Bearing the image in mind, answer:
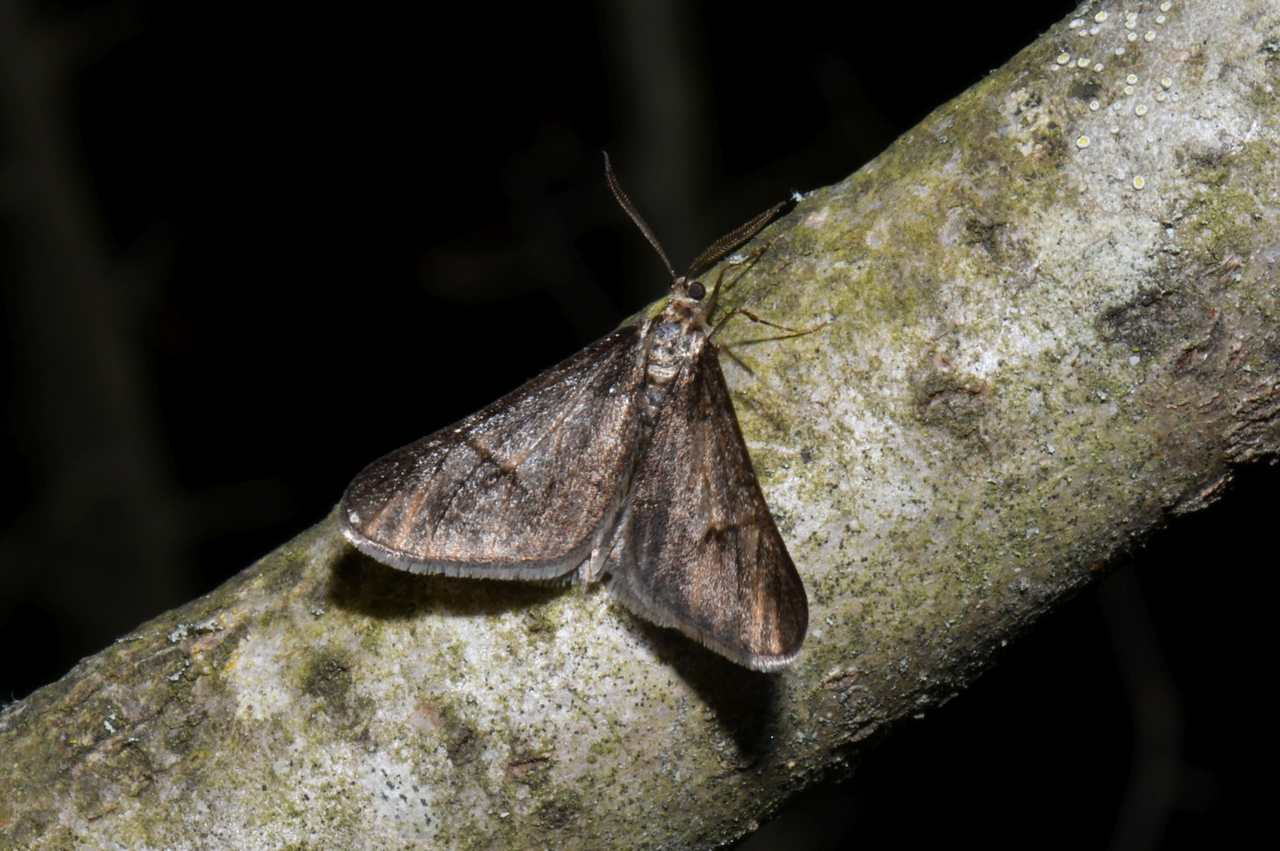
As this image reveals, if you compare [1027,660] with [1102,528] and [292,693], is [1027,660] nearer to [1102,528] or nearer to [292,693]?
[1102,528]

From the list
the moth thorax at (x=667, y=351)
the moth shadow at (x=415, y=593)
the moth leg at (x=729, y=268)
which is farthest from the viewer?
the moth thorax at (x=667, y=351)

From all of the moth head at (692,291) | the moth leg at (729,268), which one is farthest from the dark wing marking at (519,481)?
the moth leg at (729,268)

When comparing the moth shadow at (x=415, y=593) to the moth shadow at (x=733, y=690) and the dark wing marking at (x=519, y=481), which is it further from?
the moth shadow at (x=733, y=690)

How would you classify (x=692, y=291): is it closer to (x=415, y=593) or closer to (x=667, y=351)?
(x=667, y=351)

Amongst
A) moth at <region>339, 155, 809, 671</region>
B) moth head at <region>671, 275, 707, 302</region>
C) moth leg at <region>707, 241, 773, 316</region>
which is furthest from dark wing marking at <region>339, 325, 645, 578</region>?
moth leg at <region>707, 241, 773, 316</region>

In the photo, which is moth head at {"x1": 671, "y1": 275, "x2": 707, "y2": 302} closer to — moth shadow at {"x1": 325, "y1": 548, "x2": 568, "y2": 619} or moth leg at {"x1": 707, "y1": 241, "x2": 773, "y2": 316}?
moth leg at {"x1": 707, "y1": 241, "x2": 773, "y2": 316}

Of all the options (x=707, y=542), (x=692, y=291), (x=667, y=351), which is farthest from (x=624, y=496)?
(x=692, y=291)

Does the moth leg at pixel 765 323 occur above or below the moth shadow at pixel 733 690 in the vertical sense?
above
